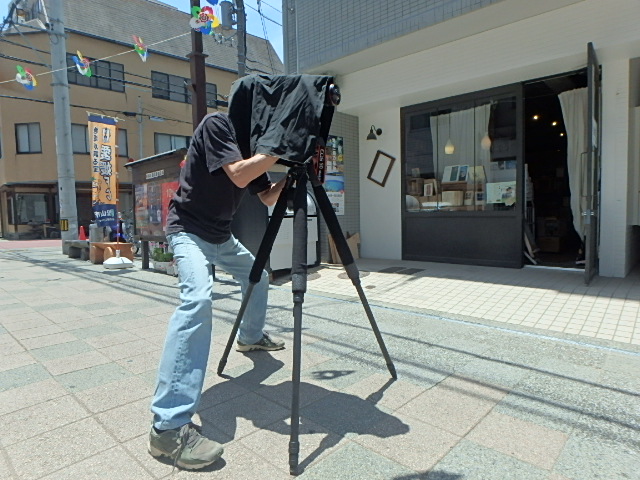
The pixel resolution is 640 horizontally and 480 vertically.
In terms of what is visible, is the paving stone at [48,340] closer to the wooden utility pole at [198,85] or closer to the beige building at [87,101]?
the wooden utility pole at [198,85]

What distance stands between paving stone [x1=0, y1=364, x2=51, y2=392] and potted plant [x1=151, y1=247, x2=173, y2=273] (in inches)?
171

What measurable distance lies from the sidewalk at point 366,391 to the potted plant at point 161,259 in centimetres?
238

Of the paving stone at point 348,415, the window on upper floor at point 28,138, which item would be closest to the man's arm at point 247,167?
the paving stone at point 348,415

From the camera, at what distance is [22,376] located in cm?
293

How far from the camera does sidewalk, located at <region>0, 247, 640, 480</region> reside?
6.36 ft

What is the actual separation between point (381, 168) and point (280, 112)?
6.44 meters

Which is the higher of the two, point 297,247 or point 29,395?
point 297,247

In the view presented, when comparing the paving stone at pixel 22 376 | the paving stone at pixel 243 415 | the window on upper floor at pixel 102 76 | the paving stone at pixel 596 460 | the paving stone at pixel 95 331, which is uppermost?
the window on upper floor at pixel 102 76

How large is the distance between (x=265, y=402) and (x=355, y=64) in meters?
6.35

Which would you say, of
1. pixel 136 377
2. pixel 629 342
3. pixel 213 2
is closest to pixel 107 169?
pixel 213 2

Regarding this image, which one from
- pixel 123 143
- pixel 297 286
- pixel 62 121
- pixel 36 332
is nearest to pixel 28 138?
pixel 123 143

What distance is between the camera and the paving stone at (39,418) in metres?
2.18

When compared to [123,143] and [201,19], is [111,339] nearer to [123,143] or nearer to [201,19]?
[201,19]

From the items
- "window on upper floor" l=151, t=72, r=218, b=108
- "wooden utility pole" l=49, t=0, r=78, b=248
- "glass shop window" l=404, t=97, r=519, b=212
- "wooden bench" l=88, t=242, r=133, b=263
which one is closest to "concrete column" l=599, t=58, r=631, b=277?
"glass shop window" l=404, t=97, r=519, b=212
